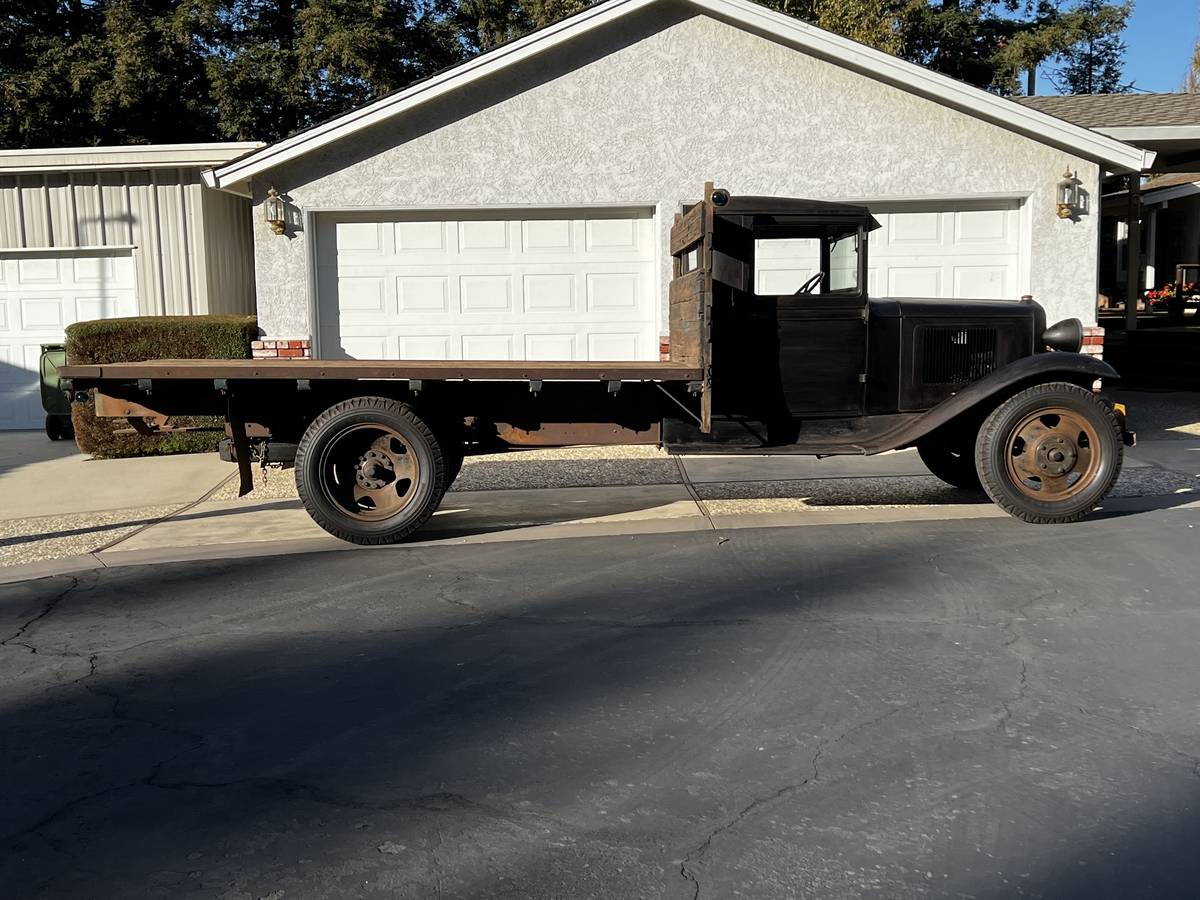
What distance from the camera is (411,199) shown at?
11.1 meters

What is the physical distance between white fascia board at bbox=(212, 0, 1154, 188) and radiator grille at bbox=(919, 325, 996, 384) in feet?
13.7

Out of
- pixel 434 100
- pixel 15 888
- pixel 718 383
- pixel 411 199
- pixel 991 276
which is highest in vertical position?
pixel 434 100

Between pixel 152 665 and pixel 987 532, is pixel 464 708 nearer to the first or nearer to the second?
pixel 152 665

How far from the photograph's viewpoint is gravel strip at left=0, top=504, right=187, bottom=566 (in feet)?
23.9

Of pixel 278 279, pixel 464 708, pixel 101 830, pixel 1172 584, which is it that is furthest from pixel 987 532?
pixel 278 279

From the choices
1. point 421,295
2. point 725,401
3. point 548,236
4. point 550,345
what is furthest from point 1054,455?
point 421,295

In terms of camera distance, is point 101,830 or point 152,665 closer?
point 101,830

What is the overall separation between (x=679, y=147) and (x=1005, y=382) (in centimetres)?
511

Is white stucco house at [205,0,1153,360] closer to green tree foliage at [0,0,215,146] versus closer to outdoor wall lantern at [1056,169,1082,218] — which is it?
outdoor wall lantern at [1056,169,1082,218]

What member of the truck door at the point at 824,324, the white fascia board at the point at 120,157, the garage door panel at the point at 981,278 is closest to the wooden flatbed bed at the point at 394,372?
the truck door at the point at 824,324

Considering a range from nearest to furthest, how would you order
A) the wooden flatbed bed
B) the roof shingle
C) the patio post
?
the wooden flatbed bed → the roof shingle → the patio post

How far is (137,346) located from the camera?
1102cm

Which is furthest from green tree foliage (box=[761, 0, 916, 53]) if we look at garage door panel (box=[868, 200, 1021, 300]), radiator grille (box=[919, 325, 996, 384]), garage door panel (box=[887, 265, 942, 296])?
radiator grille (box=[919, 325, 996, 384])

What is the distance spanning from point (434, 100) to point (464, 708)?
8.14m
